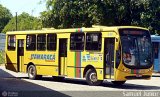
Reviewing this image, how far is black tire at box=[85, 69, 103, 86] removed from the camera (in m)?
20.6

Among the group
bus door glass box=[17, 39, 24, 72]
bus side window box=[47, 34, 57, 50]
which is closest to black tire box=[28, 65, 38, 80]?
bus door glass box=[17, 39, 24, 72]

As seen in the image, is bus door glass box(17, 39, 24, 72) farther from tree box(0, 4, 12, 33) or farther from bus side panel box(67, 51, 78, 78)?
tree box(0, 4, 12, 33)

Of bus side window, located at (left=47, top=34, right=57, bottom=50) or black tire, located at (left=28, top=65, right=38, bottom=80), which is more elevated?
bus side window, located at (left=47, top=34, right=57, bottom=50)

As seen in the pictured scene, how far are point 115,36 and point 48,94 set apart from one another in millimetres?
5011

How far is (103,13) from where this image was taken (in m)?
37.7

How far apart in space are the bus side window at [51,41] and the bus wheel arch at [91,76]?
9.52ft

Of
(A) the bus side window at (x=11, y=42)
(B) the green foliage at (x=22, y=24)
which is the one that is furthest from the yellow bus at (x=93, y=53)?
(B) the green foliage at (x=22, y=24)

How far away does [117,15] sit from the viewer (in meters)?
37.9

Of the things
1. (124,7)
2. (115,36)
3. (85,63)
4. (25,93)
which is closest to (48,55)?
(85,63)

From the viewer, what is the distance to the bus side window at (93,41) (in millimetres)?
20422

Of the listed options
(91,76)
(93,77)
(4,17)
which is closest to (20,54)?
Answer: (91,76)

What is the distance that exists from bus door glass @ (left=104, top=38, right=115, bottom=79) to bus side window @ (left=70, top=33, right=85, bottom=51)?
1651mm

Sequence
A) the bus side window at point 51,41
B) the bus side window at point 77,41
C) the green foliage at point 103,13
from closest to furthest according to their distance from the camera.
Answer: the bus side window at point 77,41
the bus side window at point 51,41
the green foliage at point 103,13

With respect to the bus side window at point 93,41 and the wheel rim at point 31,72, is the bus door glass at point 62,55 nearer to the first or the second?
the bus side window at point 93,41
